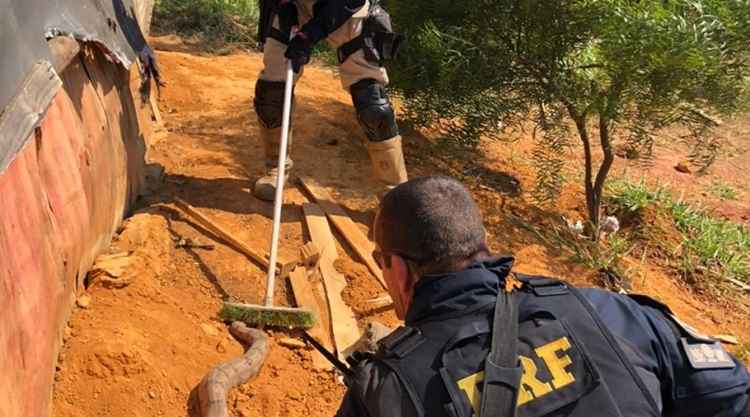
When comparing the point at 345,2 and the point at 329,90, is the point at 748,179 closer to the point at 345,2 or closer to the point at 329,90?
the point at 329,90

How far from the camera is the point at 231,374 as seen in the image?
3363 mm

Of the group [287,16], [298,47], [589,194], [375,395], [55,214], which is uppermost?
[287,16]

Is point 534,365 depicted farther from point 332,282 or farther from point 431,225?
point 332,282

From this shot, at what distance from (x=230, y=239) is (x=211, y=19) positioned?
18.4 ft

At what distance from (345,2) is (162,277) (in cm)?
189

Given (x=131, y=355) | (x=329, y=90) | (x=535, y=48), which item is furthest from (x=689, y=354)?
(x=329, y=90)

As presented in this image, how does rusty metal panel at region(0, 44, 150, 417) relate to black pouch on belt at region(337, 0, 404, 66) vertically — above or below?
below

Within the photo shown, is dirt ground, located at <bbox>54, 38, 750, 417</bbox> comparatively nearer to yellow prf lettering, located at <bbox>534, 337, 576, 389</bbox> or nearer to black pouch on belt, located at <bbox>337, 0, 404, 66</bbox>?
black pouch on belt, located at <bbox>337, 0, 404, 66</bbox>

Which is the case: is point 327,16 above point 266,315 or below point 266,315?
above

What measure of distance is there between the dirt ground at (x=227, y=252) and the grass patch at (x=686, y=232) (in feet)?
1.00

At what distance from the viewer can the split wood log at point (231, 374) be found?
10.3 ft

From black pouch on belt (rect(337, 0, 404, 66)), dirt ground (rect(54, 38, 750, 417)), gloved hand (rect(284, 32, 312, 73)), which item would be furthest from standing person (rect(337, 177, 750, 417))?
black pouch on belt (rect(337, 0, 404, 66))

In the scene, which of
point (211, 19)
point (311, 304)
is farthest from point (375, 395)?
point (211, 19)

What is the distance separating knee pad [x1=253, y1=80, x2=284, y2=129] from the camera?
4.90m
